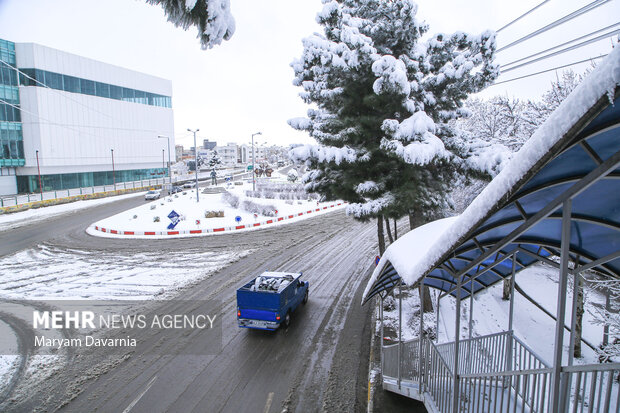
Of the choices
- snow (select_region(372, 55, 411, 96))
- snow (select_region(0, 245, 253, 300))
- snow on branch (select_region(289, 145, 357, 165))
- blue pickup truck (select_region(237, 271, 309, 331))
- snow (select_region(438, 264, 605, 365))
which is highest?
snow (select_region(372, 55, 411, 96))

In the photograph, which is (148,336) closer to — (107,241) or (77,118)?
(107,241)

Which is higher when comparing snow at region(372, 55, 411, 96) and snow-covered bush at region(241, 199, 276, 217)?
snow at region(372, 55, 411, 96)

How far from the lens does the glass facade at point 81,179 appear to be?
54.3 m

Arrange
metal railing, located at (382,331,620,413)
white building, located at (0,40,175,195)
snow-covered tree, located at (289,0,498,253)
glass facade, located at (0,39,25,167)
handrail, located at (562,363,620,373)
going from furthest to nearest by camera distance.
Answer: white building, located at (0,40,175,195) → glass facade, located at (0,39,25,167) → snow-covered tree, located at (289,0,498,253) → metal railing, located at (382,331,620,413) → handrail, located at (562,363,620,373)

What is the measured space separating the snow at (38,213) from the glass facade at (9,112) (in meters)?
18.9

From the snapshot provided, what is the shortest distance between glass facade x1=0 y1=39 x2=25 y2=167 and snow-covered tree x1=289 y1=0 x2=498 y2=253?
58.4 metres

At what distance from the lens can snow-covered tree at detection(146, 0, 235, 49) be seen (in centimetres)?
472

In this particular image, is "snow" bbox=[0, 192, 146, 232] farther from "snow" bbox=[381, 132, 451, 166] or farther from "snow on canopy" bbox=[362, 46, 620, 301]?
"snow on canopy" bbox=[362, 46, 620, 301]

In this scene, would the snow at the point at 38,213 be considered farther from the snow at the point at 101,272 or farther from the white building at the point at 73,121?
the white building at the point at 73,121

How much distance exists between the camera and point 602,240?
437 centimetres

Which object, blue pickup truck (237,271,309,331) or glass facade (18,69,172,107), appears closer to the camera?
blue pickup truck (237,271,309,331)

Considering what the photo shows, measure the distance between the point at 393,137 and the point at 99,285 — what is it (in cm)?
1389

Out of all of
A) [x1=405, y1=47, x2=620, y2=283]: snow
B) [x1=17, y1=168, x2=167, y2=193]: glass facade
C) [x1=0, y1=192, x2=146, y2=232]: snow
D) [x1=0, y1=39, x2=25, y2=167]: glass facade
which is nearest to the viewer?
[x1=405, y1=47, x2=620, y2=283]: snow

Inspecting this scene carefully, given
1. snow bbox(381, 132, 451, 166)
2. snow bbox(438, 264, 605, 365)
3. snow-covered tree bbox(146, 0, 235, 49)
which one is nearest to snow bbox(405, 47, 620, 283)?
snow-covered tree bbox(146, 0, 235, 49)
